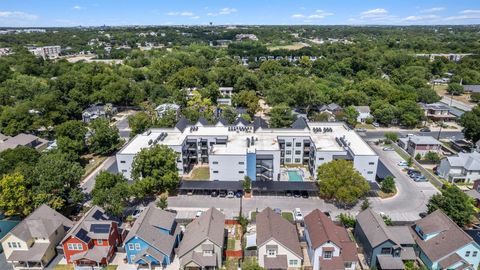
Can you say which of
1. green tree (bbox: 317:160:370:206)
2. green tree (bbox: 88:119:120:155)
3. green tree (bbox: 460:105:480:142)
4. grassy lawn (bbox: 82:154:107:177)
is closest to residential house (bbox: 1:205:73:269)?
grassy lawn (bbox: 82:154:107:177)

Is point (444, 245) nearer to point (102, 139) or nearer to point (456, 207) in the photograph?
point (456, 207)

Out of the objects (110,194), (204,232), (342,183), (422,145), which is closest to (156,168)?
(110,194)

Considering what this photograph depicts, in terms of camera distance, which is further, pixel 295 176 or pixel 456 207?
pixel 295 176

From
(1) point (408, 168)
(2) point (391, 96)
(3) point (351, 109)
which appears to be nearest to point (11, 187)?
(1) point (408, 168)

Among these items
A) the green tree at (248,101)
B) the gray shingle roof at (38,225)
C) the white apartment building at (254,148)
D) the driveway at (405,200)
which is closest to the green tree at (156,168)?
the white apartment building at (254,148)

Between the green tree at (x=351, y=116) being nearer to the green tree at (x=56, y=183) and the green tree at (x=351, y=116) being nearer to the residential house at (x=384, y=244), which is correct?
the residential house at (x=384, y=244)
